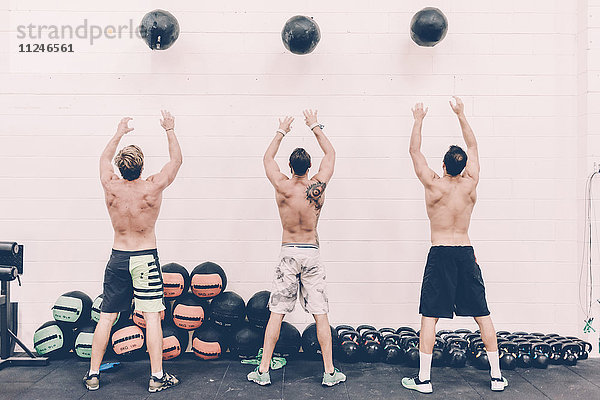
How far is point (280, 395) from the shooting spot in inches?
152

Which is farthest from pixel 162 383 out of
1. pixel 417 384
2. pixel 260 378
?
pixel 417 384

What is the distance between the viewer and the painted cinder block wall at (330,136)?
511cm

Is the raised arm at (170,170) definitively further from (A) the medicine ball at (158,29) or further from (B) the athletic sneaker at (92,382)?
(B) the athletic sneaker at (92,382)

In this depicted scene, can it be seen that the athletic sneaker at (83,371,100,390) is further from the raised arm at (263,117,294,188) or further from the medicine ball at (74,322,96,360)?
the raised arm at (263,117,294,188)

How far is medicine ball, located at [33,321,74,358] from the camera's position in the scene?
459 cm

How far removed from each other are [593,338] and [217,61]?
4.59 meters

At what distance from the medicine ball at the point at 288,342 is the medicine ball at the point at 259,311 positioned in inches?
7.3

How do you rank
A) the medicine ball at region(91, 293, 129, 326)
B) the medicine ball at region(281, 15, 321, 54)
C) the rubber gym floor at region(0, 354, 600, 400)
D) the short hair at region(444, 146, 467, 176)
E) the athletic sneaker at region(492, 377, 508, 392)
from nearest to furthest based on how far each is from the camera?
1. the rubber gym floor at region(0, 354, 600, 400)
2. the athletic sneaker at region(492, 377, 508, 392)
3. the short hair at region(444, 146, 467, 176)
4. the medicine ball at region(91, 293, 129, 326)
5. the medicine ball at region(281, 15, 321, 54)

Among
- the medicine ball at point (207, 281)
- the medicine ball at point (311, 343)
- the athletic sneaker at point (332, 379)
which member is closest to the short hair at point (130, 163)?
the medicine ball at point (207, 281)

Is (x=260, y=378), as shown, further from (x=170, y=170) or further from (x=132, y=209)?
(x=170, y=170)

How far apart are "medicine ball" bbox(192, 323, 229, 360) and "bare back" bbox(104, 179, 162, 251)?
1.01 metres

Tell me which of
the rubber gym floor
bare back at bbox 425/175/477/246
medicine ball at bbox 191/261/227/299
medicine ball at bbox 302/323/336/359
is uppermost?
bare back at bbox 425/175/477/246

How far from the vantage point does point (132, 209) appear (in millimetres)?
4059

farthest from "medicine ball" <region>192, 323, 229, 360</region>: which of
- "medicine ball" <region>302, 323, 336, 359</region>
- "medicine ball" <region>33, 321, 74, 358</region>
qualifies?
"medicine ball" <region>33, 321, 74, 358</region>
